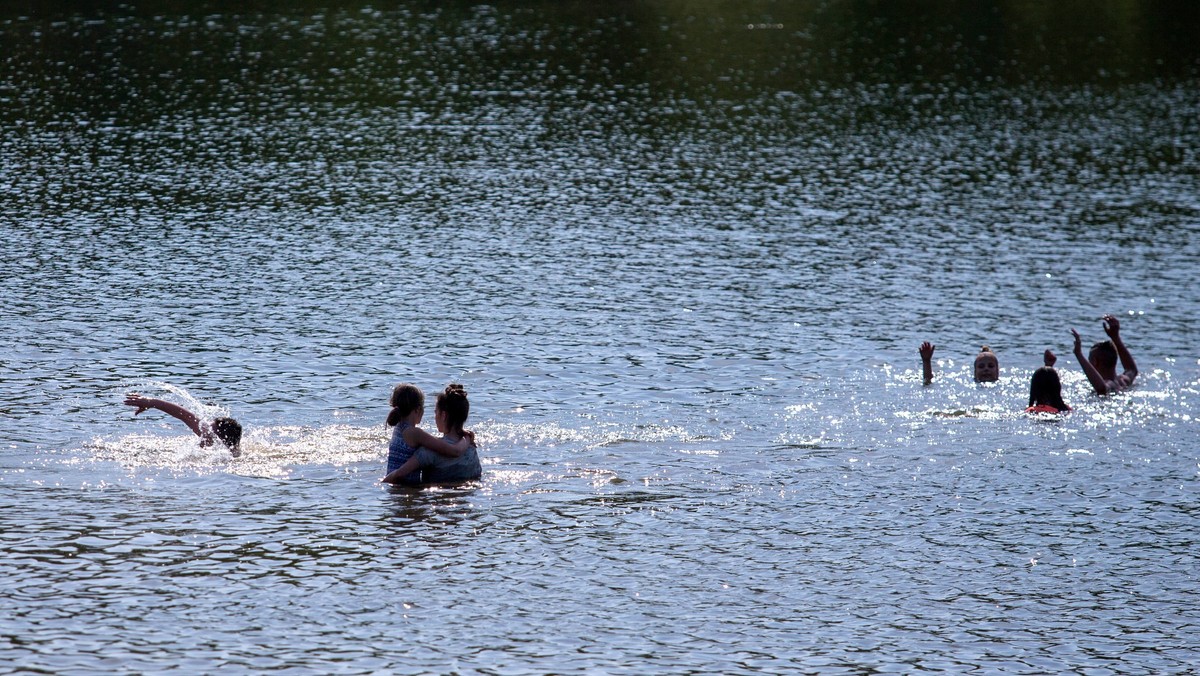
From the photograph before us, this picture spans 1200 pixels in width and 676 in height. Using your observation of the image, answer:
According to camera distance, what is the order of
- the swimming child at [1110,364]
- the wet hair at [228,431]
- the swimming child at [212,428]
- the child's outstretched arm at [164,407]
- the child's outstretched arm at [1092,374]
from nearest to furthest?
1. the child's outstretched arm at [164,407]
2. the swimming child at [212,428]
3. the wet hair at [228,431]
4. the child's outstretched arm at [1092,374]
5. the swimming child at [1110,364]

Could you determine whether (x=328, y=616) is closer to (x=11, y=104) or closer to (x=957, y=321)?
(x=957, y=321)

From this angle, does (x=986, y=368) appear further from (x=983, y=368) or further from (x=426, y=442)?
(x=426, y=442)

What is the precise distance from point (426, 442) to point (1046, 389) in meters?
10.6

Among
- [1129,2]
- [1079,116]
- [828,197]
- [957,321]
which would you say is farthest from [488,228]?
[1129,2]

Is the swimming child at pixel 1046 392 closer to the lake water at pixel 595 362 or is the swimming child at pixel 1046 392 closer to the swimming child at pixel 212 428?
the lake water at pixel 595 362

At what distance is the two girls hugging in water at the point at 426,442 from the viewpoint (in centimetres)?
2064

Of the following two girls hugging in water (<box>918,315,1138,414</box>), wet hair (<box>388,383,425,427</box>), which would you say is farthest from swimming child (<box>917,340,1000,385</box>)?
wet hair (<box>388,383,425,427</box>)

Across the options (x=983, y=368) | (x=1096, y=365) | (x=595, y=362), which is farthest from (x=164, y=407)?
(x=1096, y=365)

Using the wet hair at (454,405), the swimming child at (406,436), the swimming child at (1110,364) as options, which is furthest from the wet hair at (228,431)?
the swimming child at (1110,364)

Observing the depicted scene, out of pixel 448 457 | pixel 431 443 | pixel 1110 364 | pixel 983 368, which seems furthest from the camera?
pixel 1110 364

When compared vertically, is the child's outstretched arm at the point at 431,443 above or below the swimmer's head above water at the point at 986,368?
below

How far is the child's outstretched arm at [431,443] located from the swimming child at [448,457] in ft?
0.18

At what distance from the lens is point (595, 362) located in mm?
28250

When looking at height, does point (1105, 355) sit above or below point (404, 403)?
above
